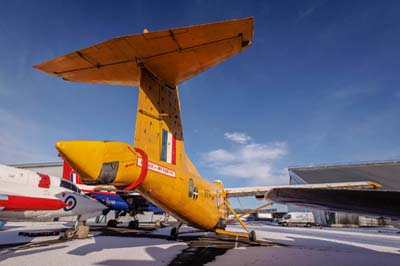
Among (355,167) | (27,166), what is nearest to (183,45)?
(27,166)

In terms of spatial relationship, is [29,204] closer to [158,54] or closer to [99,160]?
[99,160]

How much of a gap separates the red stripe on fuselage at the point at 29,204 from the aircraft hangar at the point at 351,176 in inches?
1171

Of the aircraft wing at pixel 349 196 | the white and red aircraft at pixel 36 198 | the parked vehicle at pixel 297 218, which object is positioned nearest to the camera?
the aircraft wing at pixel 349 196

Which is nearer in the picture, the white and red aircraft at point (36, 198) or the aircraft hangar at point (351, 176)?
the white and red aircraft at point (36, 198)

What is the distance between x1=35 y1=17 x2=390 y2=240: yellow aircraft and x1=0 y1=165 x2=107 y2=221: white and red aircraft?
5383 millimetres

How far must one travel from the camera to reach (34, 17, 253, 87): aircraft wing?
394 cm

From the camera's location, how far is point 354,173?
110 ft

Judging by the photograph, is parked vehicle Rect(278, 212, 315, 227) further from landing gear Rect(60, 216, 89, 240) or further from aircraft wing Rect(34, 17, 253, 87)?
aircraft wing Rect(34, 17, 253, 87)

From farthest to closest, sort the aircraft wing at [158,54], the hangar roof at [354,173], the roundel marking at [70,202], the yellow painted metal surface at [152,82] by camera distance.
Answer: the hangar roof at [354,173]
the roundel marking at [70,202]
the aircraft wing at [158,54]
the yellow painted metal surface at [152,82]

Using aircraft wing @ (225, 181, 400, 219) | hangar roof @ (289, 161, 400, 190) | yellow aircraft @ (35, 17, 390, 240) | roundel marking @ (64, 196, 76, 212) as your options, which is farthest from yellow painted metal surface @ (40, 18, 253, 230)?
hangar roof @ (289, 161, 400, 190)

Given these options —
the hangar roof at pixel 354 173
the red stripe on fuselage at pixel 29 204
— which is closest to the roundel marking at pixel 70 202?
the red stripe on fuselage at pixel 29 204

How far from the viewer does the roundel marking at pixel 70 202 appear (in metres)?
9.94

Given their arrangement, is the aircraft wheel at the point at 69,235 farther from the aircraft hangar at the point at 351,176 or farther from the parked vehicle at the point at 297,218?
the parked vehicle at the point at 297,218

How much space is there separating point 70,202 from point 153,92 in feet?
24.6
